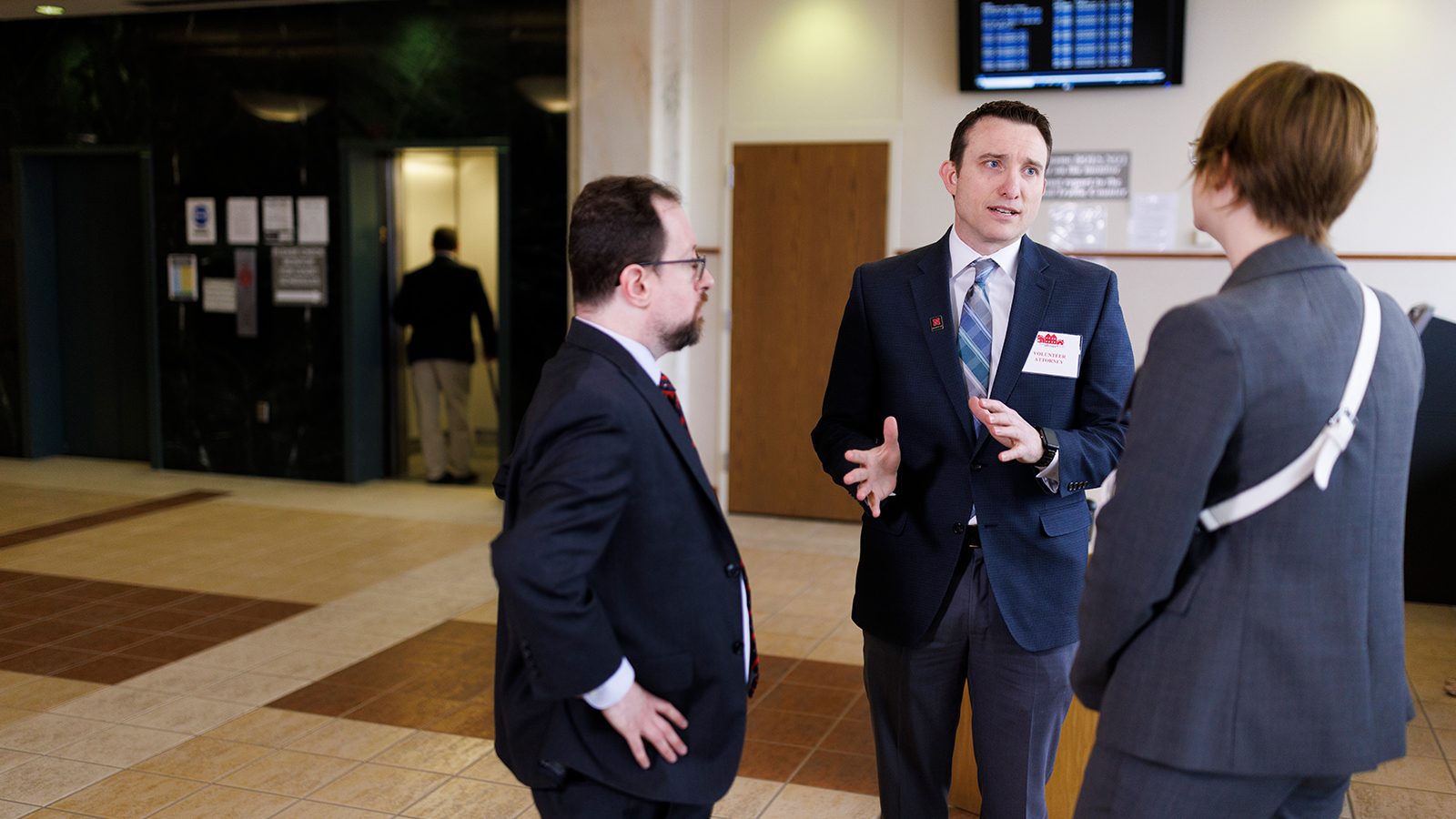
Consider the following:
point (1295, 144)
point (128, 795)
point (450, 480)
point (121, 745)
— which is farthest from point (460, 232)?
point (1295, 144)

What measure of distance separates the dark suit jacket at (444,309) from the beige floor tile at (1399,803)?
5.83 metres

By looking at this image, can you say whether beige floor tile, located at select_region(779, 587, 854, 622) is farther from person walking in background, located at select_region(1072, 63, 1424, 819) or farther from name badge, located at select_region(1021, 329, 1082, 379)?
person walking in background, located at select_region(1072, 63, 1424, 819)

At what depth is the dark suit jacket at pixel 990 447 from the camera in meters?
1.93

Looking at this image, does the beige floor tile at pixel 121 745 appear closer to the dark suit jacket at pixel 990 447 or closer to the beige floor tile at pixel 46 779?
the beige floor tile at pixel 46 779

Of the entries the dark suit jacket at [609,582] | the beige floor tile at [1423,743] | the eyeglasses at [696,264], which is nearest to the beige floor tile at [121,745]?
the dark suit jacket at [609,582]

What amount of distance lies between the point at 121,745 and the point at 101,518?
3720 millimetres

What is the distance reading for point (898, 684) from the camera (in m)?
2.04

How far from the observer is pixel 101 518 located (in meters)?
6.44

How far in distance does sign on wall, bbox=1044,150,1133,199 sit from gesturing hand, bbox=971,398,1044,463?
4564 millimetres

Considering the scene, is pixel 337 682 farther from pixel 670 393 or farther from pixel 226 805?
pixel 670 393

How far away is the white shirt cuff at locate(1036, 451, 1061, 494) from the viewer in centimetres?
185

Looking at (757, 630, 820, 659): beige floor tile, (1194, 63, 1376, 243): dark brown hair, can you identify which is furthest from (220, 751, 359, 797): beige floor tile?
(1194, 63, 1376, 243): dark brown hair

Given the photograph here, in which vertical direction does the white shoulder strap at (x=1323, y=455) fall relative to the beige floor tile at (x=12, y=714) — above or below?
above

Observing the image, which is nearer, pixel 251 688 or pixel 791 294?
pixel 251 688
